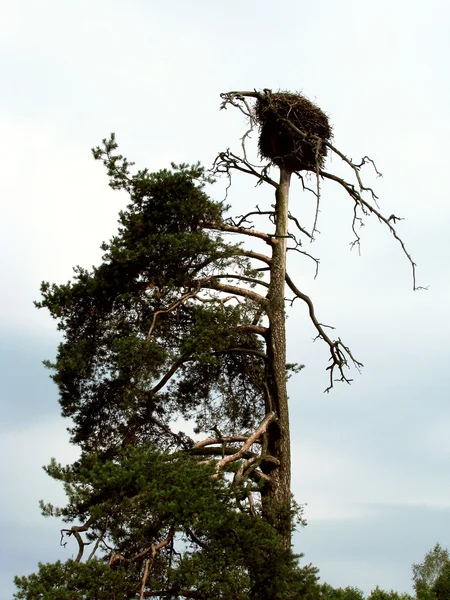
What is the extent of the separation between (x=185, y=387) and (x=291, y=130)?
5.10 meters

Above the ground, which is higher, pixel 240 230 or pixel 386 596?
pixel 240 230

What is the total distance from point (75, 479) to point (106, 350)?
3.16 m

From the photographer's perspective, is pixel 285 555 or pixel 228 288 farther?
pixel 228 288

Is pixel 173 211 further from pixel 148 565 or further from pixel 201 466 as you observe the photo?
pixel 148 565

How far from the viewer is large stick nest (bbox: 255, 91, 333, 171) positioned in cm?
1319

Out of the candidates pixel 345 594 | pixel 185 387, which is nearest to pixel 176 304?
pixel 185 387

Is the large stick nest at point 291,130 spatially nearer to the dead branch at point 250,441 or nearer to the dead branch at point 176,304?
the dead branch at point 176,304

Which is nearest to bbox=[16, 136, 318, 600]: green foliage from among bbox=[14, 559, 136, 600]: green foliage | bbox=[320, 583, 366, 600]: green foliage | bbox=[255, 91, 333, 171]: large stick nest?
bbox=[14, 559, 136, 600]: green foliage

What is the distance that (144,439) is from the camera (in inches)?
486

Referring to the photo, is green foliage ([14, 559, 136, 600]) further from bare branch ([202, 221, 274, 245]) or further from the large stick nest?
the large stick nest

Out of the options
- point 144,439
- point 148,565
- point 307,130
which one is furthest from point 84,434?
point 307,130

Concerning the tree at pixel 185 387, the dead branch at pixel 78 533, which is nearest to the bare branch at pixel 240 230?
the tree at pixel 185 387

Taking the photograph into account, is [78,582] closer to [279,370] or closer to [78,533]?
[78,533]

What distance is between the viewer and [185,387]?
1283 cm
